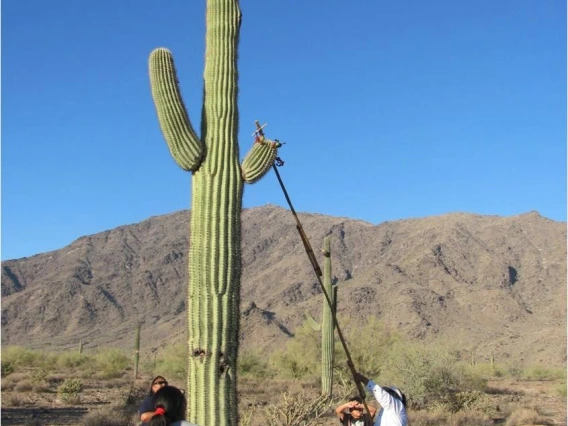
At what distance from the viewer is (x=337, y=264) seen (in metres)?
70.2

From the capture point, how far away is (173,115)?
6.75 meters

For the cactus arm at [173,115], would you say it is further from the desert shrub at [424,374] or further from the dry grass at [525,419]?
the desert shrub at [424,374]

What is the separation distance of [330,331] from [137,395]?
643 cm

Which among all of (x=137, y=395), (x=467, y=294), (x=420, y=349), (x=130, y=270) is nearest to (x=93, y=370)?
(x=137, y=395)

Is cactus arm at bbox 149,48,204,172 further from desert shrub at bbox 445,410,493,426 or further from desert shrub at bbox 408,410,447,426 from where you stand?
desert shrub at bbox 445,410,493,426

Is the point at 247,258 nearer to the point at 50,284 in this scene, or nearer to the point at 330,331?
the point at 50,284

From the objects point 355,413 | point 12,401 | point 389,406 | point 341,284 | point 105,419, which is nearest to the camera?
point 389,406

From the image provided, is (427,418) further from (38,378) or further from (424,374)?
(38,378)

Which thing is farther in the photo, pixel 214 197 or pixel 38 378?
pixel 38 378

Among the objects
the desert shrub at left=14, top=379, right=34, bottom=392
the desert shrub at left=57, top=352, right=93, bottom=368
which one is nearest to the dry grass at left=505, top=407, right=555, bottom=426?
the desert shrub at left=14, top=379, right=34, bottom=392

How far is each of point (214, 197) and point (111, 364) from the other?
2577 cm

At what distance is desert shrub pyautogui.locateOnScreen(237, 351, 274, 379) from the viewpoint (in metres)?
28.5

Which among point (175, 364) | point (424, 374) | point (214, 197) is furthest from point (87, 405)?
point (214, 197)

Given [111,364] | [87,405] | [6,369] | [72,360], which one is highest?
[72,360]
